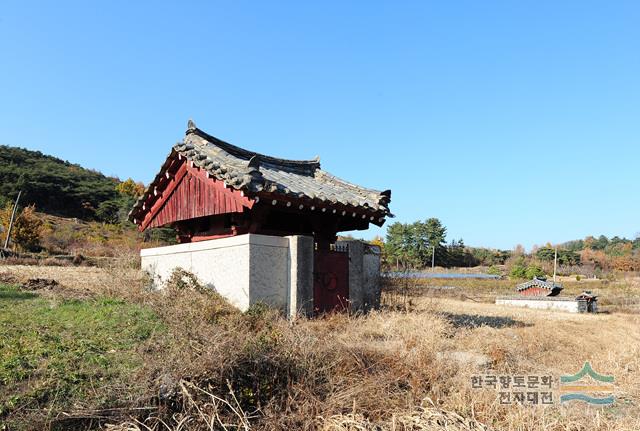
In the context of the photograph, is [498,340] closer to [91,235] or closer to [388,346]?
[388,346]

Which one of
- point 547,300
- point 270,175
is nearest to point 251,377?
point 270,175

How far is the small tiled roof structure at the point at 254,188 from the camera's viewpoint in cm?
860

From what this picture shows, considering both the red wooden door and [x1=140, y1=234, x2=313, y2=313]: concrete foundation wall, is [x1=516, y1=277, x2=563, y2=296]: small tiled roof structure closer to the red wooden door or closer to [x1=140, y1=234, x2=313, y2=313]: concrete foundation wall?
the red wooden door

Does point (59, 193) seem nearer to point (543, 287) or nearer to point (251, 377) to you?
point (543, 287)

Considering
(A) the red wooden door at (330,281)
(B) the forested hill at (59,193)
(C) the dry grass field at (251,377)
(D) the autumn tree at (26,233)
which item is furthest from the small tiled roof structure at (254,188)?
(B) the forested hill at (59,193)

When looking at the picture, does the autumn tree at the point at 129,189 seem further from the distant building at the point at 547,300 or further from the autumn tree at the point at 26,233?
the distant building at the point at 547,300

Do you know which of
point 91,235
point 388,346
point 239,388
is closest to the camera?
point 239,388

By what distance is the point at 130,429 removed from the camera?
13.0 feet

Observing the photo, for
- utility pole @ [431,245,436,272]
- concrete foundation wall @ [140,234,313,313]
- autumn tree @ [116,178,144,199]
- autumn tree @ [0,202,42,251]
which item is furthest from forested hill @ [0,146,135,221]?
concrete foundation wall @ [140,234,313,313]

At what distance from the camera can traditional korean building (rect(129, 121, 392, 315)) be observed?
8625 millimetres

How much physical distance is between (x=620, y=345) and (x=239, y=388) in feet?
31.2

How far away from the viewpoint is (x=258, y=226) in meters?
9.12

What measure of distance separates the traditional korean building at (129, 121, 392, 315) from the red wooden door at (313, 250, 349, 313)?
0.8 inches

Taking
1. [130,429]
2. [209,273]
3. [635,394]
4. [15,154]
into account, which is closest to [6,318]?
[209,273]
